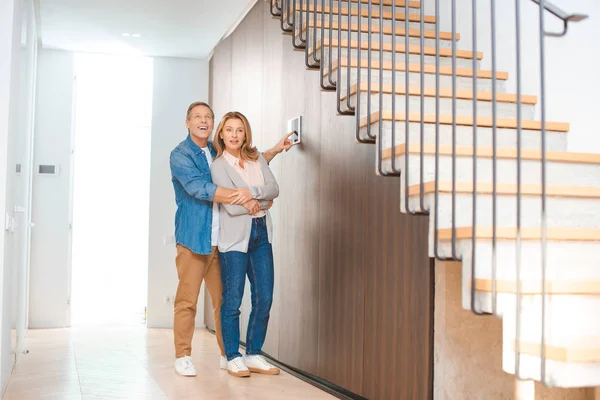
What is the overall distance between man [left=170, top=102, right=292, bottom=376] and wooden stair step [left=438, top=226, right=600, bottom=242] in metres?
1.90

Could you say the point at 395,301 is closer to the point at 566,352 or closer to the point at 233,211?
the point at 233,211

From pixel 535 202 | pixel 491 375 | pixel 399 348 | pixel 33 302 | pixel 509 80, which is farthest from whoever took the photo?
pixel 33 302

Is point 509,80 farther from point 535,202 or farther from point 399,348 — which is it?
point 399,348

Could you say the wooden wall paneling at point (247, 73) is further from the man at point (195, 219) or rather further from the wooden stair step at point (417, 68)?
the wooden stair step at point (417, 68)

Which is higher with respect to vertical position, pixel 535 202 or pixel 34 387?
pixel 535 202

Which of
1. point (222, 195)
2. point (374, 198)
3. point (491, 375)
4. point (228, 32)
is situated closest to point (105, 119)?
point (228, 32)

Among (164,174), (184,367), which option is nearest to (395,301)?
(184,367)

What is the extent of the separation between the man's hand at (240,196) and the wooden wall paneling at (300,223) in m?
0.45

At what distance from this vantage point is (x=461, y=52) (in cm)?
348

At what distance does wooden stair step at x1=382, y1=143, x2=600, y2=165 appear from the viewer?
2.59m

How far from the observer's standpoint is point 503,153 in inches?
104

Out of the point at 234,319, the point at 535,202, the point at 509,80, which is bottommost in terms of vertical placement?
the point at 234,319

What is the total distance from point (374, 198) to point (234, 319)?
1207mm

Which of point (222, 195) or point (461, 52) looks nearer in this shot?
point (461, 52)
